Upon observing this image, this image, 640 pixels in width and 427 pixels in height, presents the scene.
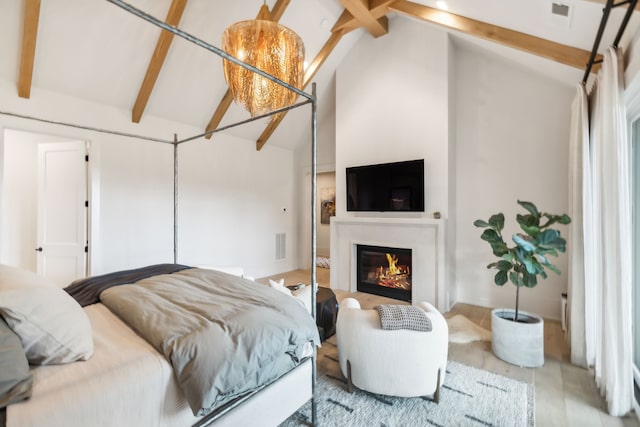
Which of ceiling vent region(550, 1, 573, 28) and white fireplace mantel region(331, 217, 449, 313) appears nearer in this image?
ceiling vent region(550, 1, 573, 28)

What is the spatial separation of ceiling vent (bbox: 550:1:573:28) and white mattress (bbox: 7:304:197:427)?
10.7 ft

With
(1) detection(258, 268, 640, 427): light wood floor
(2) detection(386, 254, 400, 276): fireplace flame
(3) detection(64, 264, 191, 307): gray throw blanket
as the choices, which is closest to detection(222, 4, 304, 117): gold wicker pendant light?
(3) detection(64, 264, 191, 307): gray throw blanket

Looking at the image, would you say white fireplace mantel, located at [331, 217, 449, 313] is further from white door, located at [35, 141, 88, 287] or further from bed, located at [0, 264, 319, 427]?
white door, located at [35, 141, 88, 287]

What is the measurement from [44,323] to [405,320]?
1.80 metres

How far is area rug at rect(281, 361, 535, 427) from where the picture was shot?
5.88 feet

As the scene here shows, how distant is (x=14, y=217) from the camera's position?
4.05m

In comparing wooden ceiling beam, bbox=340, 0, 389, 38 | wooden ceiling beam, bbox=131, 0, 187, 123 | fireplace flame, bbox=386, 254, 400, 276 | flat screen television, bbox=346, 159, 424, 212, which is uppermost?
wooden ceiling beam, bbox=340, 0, 389, 38

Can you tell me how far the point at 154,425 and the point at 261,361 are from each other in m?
0.45

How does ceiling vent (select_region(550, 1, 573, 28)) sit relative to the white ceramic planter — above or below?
above

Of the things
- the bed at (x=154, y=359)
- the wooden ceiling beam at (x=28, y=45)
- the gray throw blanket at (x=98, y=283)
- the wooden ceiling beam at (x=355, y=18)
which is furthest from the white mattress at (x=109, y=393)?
the wooden ceiling beam at (x=355, y=18)

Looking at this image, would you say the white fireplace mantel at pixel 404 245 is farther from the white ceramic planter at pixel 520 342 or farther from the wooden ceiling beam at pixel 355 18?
the wooden ceiling beam at pixel 355 18

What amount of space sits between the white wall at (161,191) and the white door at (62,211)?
0.45 ft

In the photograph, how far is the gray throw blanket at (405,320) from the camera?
1847mm

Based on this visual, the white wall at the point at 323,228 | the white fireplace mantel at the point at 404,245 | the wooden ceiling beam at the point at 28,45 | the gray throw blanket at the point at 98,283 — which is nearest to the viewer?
the gray throw blanket at the point at 98,283
